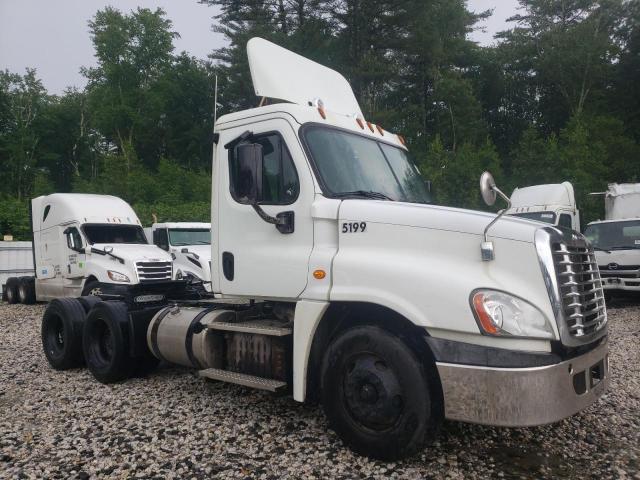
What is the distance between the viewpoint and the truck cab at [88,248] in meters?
13.1

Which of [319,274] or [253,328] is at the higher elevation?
[319,274]

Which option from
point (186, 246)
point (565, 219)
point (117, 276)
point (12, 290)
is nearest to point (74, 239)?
point (117, 276)

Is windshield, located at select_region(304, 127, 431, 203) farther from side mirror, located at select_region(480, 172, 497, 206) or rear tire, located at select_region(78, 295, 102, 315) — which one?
rear tire, located at select_region(78, 295, 102, 315)

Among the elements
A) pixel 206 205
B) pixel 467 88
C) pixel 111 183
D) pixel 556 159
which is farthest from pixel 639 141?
pixel 111 183

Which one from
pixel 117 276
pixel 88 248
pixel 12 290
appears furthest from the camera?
pixel 12 290

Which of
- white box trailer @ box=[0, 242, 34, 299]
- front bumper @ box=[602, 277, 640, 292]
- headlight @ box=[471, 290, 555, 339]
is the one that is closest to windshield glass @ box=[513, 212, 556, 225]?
front bumper @ box=[602, 277, 640, 292]

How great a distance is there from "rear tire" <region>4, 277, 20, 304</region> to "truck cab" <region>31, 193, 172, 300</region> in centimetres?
244

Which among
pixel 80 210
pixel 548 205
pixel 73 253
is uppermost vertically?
pixel 80 210

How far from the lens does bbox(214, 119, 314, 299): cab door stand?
180 inches

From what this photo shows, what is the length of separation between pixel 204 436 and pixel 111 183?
34.9 m

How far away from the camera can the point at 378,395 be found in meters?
3.97

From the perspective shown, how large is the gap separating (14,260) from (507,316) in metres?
20.9

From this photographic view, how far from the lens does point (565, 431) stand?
15.6 feet

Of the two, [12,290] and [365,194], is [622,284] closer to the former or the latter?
[365,194]
